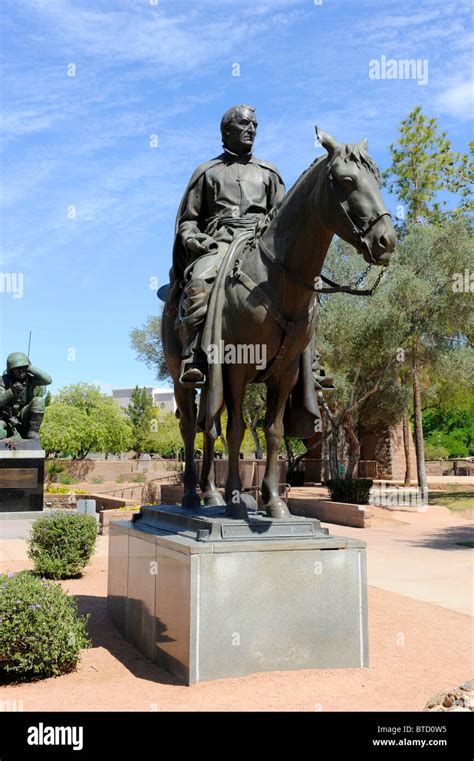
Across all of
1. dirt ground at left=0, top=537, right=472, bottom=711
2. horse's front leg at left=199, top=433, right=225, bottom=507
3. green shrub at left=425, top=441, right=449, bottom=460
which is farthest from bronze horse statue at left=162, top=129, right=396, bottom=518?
green shrub at left=425, top=441, right=449, bottom=460

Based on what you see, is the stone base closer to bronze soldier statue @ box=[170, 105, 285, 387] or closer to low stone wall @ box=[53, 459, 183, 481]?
bronze soldier statue @ box=[170, 105, 285, 387]

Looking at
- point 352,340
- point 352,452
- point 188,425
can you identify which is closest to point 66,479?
point 352,452

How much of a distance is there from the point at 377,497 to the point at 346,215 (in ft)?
75.4

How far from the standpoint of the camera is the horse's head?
4.61 metres

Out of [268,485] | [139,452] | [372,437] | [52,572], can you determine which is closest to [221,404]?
[268,485]

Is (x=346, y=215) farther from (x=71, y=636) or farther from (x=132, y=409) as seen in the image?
(x=132, y=409)

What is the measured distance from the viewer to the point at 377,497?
87.4 feet

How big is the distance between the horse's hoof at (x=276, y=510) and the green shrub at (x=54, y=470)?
39955 millimetres

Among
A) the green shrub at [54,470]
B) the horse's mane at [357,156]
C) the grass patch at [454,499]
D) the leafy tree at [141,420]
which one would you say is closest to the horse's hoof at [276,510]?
the horse's mane at [357,156]

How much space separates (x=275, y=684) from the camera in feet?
16.6

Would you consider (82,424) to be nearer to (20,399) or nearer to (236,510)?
(20,399)

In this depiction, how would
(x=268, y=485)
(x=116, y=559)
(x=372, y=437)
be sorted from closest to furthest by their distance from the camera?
(x=268, y=485), (x=116, y=559), (x=372, y=437)

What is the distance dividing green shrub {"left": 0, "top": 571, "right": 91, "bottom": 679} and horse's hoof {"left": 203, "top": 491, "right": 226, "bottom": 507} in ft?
5.91

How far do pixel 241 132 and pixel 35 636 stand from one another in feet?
15.6
